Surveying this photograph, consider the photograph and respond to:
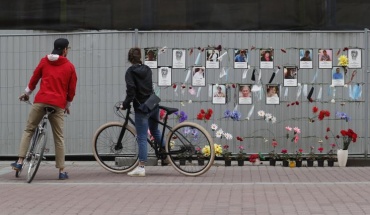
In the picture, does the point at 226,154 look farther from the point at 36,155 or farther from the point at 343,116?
the point at 36,155

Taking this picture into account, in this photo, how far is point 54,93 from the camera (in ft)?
33.2

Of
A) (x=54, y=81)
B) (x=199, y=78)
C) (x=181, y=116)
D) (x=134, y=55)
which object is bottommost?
(x=181, y=116)

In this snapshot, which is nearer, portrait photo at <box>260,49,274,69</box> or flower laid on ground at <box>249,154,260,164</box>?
flower laid on ground at <box>249,154,260,164</box>

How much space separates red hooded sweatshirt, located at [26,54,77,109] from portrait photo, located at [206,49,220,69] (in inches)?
104

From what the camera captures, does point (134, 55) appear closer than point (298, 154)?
Yes

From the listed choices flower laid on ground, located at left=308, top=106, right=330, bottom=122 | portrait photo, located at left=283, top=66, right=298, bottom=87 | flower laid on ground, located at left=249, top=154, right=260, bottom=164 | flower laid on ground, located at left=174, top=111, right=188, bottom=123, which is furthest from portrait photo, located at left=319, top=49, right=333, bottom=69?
flower laid on ground, located at left=174, top=111, right=188, bottom=123

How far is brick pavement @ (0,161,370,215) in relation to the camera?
25.7 feet

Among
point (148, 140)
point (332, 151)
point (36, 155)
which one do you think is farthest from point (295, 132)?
point (36, 155)

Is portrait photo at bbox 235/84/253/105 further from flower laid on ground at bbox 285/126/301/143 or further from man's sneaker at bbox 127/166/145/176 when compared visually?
man's sneaker at bbox 127/166/145/176

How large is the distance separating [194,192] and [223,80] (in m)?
3.50

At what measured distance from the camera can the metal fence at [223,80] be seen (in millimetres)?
12125

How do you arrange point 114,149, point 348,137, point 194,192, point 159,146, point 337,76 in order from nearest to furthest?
point 194,192, point 159,146, point 114,149, point 348,137, point 337,76
